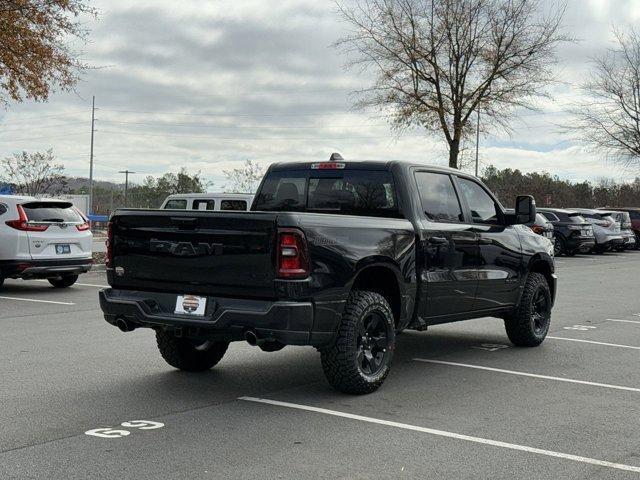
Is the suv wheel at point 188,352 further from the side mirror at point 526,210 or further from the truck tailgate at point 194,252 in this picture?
the side mirror at point 526,210

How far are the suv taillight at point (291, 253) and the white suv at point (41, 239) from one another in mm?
8995

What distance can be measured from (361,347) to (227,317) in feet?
3.73

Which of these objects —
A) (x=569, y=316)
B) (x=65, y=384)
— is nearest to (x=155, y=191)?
(x=569, y=316)

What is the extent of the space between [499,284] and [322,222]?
2.94 metres

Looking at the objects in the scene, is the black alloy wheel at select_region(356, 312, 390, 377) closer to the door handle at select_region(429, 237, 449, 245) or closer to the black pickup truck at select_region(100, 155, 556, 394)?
the black pickup truck at select_region(100, 155, 556, 394)

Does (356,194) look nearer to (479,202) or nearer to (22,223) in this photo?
(479,202)

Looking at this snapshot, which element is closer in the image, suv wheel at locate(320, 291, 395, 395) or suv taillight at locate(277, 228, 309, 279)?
suv taillight at locate(277, 228, 309, 279)

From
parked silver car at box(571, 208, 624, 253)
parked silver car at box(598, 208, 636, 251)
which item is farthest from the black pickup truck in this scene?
parked silver car at box(598, 208, 636, 251)

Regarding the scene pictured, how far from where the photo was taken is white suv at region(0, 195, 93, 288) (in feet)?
45.1

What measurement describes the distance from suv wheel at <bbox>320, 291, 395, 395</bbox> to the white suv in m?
8.76

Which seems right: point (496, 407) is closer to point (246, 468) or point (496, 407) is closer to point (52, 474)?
point (246, 468)

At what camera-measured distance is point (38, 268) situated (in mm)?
13891

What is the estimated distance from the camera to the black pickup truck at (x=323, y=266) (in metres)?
6.00

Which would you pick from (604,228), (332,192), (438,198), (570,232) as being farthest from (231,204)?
(604,228)
